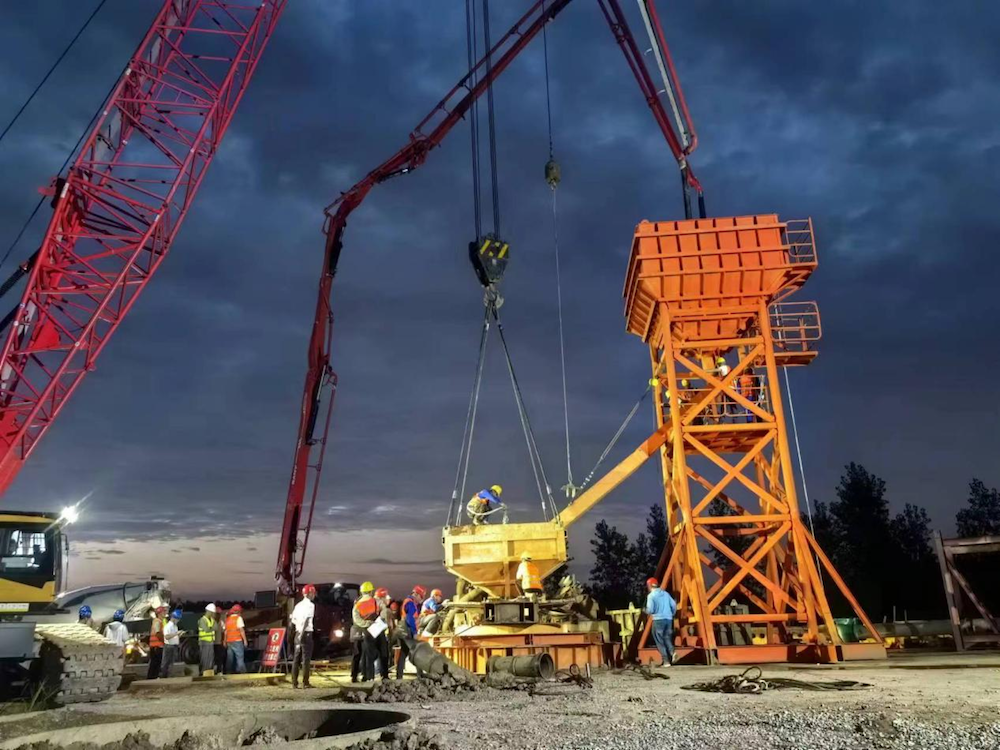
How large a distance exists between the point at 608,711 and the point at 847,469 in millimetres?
72884

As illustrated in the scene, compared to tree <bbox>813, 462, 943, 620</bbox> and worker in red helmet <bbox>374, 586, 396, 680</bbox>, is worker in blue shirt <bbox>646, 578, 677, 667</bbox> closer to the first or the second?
worker in red helmet <bbox>374, 586, 396, 680</bbox>

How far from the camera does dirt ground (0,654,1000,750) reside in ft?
22.9

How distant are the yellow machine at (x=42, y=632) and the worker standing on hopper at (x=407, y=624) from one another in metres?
5.29

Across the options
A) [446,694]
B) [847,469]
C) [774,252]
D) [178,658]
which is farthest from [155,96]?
[847,469]

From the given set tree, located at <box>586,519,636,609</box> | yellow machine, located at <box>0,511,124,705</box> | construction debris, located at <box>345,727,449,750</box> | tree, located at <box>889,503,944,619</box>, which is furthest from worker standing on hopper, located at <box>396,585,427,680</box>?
tree, located at <box>586,519,636,609</box>

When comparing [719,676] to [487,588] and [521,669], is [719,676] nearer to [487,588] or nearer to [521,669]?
[521,669]

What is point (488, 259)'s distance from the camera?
69.7 ft

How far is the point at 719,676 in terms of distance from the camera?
13.3 metres

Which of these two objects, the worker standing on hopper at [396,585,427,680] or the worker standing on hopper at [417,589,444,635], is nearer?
the worker standing on hopper at [396,585,427,680]

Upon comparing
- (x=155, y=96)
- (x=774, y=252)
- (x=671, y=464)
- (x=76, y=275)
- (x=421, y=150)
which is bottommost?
(x=671, y=464)

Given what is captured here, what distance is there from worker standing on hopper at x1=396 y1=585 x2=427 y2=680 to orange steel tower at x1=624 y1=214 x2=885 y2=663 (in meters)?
5.57

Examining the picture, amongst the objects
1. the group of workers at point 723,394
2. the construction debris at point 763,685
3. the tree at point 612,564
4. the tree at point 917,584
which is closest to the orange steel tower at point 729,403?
the group of workers at point 723,394

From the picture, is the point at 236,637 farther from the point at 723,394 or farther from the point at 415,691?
the point at 723,394

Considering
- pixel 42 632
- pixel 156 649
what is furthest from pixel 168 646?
pixel 42 632
